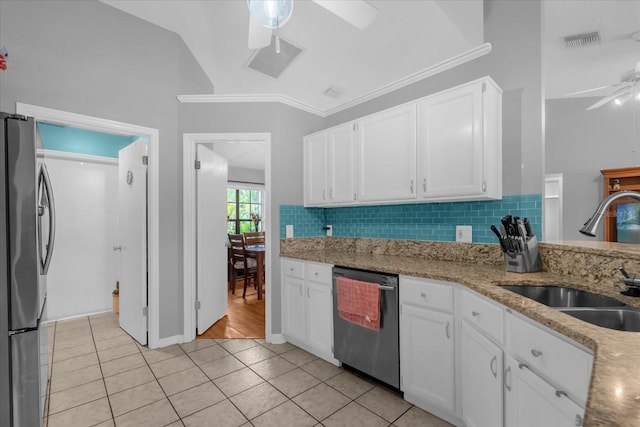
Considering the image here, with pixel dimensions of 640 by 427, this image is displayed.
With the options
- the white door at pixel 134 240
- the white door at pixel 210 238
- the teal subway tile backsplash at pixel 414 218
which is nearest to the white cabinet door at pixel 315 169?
the teal subway tile backsplash at pixel 414 218

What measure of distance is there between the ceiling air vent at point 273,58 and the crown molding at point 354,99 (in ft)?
1.51

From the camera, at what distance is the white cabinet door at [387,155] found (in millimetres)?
2184

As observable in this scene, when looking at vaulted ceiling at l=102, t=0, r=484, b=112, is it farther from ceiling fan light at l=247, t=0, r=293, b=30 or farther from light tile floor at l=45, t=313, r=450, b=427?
light tile floor at l=45, t=313, r=450, b=427

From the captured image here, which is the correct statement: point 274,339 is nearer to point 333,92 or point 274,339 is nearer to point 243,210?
point 333,92

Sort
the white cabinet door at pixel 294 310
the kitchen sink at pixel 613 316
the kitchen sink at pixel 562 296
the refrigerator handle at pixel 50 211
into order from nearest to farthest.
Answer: the kitchen sink at pixel 613 316 → the kitchen sink at pixel 562 296 → the refrigerator handle at pixel 50 211 → the white cabinet door at pixel 294 310

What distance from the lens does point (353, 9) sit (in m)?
1.84

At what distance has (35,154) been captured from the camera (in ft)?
4.49

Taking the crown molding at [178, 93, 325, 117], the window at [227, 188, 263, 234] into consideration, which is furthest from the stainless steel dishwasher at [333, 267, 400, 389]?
the window at [227, 188, 263, 234]

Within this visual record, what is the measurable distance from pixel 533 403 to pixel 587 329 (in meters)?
0.42

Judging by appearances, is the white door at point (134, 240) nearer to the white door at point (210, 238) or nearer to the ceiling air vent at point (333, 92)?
the white door at point (210, 238)

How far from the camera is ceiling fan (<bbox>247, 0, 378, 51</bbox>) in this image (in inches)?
64.0

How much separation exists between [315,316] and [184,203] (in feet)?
5.50

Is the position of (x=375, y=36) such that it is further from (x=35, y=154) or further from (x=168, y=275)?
(x=168, y=275)

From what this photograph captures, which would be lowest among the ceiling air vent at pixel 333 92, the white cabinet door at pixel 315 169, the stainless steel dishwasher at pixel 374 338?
the stainless steel dishwasher at pixel 374 338
